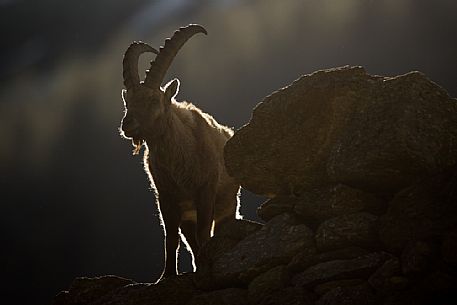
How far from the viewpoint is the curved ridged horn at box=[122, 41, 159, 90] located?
14375 millimetres

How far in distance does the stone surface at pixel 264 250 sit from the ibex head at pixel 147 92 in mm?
3101

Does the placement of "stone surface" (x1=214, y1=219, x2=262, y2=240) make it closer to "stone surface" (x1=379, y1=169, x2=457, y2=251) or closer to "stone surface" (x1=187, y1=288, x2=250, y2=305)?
"stone surface" (x1=187, y1=288, x2=250, y2=305)

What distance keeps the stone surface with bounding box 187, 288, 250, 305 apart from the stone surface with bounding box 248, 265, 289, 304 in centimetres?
17

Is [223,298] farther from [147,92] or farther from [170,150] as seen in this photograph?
[147,92]

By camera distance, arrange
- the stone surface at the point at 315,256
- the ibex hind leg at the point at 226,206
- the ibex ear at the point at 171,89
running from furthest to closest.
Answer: the ibex hind leg at the point at 226,206, the ibex ear at the point at 171,89, the stone surface at the point at 315,256

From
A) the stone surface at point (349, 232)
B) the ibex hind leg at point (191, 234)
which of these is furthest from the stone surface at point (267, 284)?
the ibex hind leg at point (191, 234)

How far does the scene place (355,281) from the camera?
9.88 meters

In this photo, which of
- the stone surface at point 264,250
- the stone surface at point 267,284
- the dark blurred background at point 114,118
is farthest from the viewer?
the dark blurred background at point 114,118

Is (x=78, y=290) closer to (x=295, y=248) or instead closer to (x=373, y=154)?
(x=295, y=248)

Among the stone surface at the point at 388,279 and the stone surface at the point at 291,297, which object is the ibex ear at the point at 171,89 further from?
the stone surface at the point at 388,279

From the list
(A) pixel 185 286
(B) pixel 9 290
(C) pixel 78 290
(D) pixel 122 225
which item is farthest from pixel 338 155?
(D) pixel 122 225

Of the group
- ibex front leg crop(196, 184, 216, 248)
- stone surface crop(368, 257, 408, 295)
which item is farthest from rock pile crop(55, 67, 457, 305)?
ibex front leg crop(196, 184, 216, 248)

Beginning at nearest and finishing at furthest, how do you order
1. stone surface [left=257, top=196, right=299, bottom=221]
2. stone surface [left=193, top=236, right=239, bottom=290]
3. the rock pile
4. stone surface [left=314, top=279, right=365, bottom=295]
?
the rock pile
stone surface [left=314, top=279, right=365, bottom=295]
stone surface [left=193, top=236, right=239, bottom=290]
stone surface [left=257, top=196, right=299, bottom=221]

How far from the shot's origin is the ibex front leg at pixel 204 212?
1427 cm
